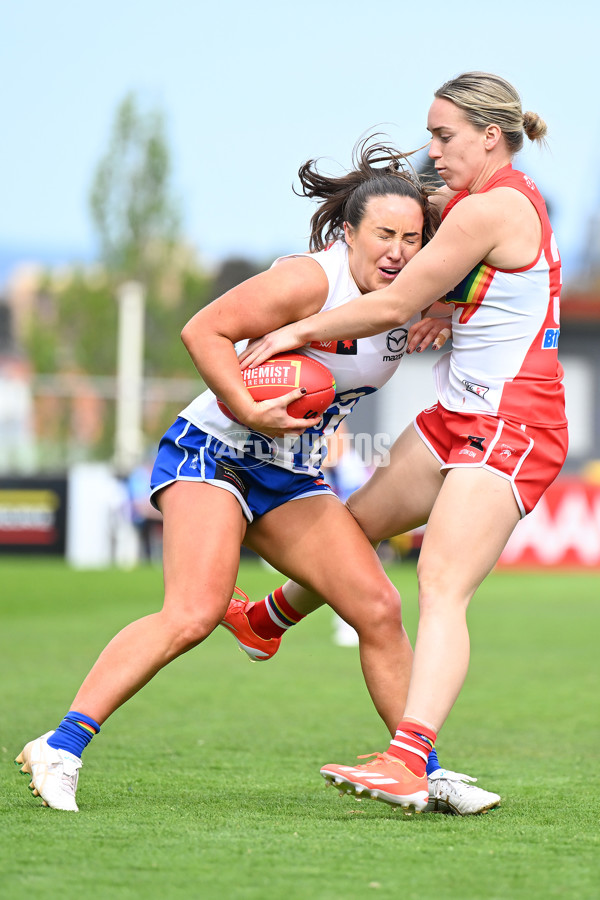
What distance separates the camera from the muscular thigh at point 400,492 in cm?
407

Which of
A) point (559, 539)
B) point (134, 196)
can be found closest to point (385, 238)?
point (559, 539)

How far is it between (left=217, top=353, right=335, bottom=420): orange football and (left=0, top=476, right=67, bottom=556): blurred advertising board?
53.4 feet

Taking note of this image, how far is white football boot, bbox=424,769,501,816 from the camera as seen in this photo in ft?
12.5

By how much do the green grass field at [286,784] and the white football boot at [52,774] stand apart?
0.21ft

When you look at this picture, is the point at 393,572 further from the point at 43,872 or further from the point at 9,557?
the point at 43,872

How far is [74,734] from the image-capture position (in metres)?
3.76

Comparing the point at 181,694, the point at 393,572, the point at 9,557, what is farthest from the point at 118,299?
the point at 181,694

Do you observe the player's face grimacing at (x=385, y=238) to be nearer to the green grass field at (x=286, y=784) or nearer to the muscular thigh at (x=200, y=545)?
the muscular thigh at (x=200, y=545)

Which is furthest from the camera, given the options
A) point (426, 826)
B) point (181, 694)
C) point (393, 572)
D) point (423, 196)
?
point (393, 572)

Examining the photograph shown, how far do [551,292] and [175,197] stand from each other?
119 ft

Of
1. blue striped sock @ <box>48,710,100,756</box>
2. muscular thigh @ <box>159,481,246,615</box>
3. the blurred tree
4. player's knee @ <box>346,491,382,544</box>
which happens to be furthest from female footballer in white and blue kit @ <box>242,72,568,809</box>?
the blurred tree

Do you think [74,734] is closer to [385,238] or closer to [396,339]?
[396,339]

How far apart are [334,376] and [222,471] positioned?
487mm

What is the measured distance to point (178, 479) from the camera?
400 centimetres
